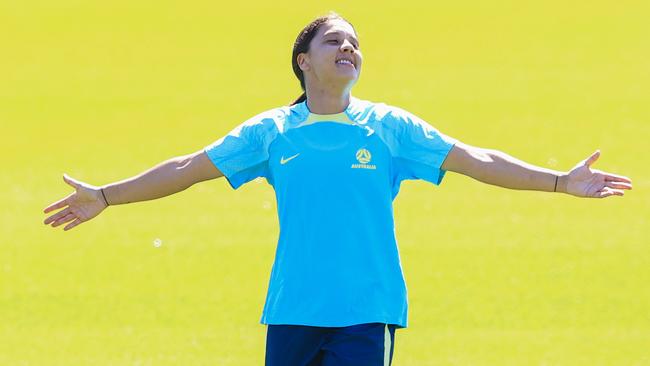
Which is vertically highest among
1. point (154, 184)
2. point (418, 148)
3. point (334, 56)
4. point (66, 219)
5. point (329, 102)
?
point (334, 56)

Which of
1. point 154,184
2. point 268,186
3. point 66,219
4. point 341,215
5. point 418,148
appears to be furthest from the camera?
point 268,186

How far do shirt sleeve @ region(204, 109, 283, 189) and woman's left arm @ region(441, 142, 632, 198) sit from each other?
29.3 inches

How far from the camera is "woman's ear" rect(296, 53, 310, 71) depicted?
572cm

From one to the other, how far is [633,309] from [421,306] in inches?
59.8

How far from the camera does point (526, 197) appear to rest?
40.7 feet

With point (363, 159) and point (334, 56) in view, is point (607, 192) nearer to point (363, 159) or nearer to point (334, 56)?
point (363, 159)

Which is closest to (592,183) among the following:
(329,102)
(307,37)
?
(329,102)

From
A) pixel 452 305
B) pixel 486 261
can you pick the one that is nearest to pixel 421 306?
pixel 452 305

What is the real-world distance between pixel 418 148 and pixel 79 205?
60.2 inches

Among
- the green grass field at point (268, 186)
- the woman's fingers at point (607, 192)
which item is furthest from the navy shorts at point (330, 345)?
the green grass field at point (268, 186)

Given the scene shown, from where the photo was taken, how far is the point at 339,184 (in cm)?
532

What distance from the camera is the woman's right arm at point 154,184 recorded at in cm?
569

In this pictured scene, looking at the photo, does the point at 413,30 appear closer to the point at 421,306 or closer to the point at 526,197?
the point at 526,197

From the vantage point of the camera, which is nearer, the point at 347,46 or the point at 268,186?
the point at 347,46
